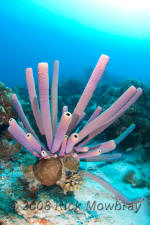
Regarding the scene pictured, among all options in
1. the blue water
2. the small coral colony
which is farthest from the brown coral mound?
the blue water

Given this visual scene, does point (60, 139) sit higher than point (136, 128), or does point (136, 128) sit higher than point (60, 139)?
point (136, 128)

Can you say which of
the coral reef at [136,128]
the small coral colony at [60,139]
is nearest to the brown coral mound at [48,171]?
the small coral colony at [60,139]

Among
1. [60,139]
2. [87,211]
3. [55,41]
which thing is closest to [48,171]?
[60,139]

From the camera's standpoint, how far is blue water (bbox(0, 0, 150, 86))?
83625mm

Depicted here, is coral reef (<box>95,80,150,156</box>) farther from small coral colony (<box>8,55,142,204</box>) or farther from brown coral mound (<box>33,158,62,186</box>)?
brown coral mound (<box>33,158,62,186</box>)

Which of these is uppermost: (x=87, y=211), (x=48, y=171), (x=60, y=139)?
(x=60, y=139)

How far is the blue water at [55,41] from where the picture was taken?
3292 inches

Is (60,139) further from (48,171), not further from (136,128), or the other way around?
(136,128)

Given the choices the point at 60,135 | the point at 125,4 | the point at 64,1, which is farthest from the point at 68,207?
the point at 64,1

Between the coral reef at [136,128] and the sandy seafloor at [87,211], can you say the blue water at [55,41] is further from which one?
the sandy seafloor at [87,211]

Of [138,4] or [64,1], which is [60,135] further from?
[64,1]

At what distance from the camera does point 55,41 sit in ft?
355

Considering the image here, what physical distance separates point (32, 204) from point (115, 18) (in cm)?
10138

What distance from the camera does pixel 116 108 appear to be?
6.82ft
